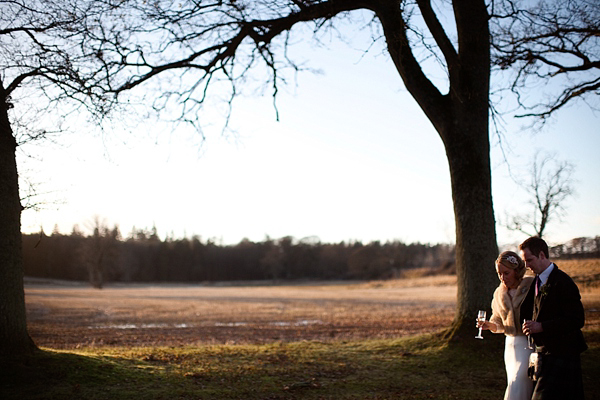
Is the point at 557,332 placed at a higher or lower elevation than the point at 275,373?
higher

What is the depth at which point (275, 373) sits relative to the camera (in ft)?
27.2

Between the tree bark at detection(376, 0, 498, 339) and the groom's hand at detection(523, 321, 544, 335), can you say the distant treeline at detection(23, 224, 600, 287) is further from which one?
the groom's hand at detection(523, 321, 544, 335)

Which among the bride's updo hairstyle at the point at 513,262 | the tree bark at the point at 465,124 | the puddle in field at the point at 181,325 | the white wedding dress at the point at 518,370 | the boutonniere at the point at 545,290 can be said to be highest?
the tree bark at the point at 465,124

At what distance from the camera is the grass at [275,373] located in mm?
7191

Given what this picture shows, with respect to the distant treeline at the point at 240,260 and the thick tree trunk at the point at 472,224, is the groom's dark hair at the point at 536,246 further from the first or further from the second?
the distant treeline at the point at 240,260

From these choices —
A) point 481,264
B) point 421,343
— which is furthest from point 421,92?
point 421,343

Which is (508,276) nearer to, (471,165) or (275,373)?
(275,373)

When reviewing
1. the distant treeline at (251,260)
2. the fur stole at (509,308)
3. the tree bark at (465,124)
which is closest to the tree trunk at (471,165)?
the tree bark at (465,124)

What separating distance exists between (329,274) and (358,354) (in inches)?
4139

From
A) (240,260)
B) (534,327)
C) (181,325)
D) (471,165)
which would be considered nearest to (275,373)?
(534,327)

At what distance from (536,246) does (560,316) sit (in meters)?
0.69

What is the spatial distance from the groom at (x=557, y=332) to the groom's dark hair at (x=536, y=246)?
13 millimetres

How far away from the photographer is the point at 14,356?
773cm

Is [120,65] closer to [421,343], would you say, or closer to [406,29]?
[406,29]
